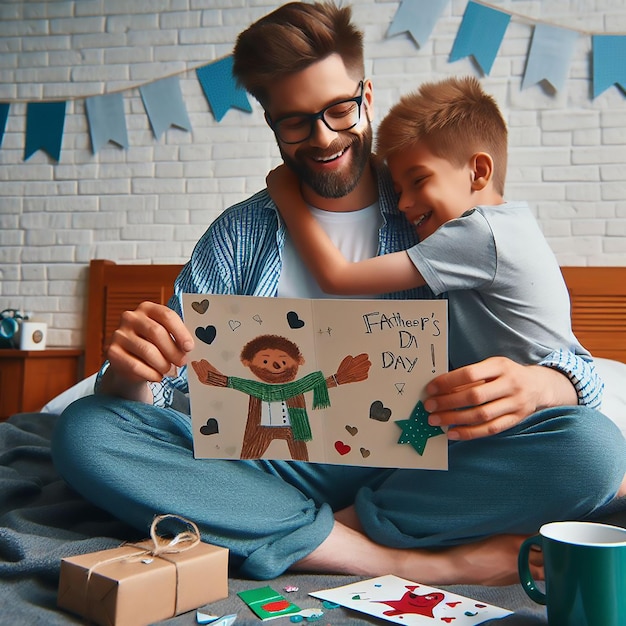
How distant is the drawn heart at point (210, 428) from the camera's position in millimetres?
979

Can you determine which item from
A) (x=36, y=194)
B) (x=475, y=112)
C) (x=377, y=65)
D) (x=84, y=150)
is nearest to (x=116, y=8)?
(x=84, y=150)

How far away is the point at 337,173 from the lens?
129cm

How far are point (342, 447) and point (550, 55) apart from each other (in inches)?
73.6

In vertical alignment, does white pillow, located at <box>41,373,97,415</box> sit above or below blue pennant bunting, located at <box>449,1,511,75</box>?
below

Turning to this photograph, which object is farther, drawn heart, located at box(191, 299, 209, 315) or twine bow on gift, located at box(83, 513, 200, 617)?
drawn heart, located at box(191, 299, 209, 315)

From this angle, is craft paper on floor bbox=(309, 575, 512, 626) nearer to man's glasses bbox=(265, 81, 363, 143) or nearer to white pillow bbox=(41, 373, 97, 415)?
man's glasses bbox=(265, 81, 363, 143)

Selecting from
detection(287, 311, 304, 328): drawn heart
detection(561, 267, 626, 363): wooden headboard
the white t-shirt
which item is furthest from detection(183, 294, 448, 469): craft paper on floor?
detection(561, 267, 626, 363): wooden headboard

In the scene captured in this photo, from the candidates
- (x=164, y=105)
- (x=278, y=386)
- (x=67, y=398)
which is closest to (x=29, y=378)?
(x=67, y=398)

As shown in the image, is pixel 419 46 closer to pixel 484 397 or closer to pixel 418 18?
pixel 418 18

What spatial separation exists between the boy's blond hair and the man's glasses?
8 cm

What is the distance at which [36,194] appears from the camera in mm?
2732

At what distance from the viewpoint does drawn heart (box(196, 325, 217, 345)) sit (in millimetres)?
943

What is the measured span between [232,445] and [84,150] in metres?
2.05

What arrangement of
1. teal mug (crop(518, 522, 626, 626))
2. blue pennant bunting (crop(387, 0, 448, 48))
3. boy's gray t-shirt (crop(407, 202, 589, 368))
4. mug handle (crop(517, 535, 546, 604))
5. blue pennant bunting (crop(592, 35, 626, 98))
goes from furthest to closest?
blue pennant bunting (crop(387, 0, 448, 48)) < blue pennant bunting (crop(592, 35, 626, 98)) < boy's gray t-shirt (crop(407, 202, 589, 368)) < mug handle (crop(517, 535, 546, 604)) < teal mug (crop(518, 522, 626, 626))
